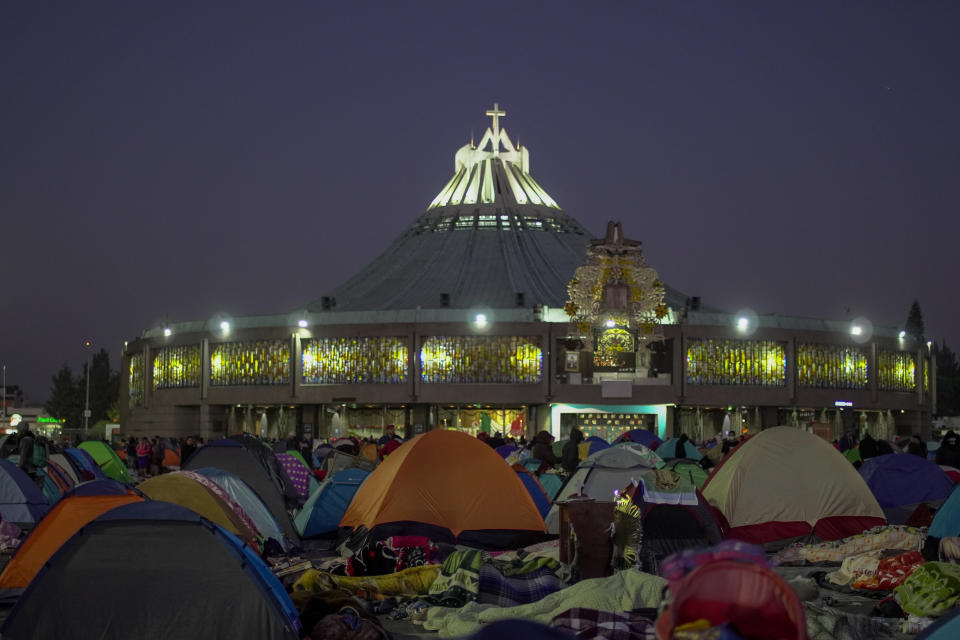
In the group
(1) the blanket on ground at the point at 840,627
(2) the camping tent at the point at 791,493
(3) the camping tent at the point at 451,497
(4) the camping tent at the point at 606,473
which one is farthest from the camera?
(4) the camping tent at the point at 606,473

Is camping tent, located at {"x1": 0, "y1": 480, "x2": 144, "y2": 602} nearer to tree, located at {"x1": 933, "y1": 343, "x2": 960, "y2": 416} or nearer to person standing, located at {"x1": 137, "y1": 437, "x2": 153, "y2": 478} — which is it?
person standing, located at {"x1": 137, "y1": 437, "x2": 153, "y2": 478}

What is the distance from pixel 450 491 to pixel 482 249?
53750 millimetres

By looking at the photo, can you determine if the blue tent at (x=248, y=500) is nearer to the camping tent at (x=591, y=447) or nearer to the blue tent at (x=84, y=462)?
the blue tent at (x=84, y=462)

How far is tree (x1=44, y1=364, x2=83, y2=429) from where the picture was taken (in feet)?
309

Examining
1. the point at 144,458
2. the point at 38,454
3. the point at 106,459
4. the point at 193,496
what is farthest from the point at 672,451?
the point at 193,496

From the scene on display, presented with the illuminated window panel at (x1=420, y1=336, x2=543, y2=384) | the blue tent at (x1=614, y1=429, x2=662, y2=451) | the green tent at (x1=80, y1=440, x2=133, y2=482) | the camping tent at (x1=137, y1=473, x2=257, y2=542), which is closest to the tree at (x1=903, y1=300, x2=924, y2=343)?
the illuminated window panel at (x1=420, y1=336, x2=543, y2=384)

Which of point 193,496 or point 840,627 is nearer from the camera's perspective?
point 840,627

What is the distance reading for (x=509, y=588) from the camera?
443 inches

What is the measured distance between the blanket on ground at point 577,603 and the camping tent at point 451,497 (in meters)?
4.77

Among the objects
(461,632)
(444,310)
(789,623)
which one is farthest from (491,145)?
(789,623)

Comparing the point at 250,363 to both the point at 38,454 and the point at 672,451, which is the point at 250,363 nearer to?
the point at 672,451

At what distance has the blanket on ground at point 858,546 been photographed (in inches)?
531

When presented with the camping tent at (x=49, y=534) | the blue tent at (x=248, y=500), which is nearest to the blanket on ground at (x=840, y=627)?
the camping tent at (x=49, y=534)

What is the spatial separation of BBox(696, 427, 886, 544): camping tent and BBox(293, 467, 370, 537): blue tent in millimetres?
4915
